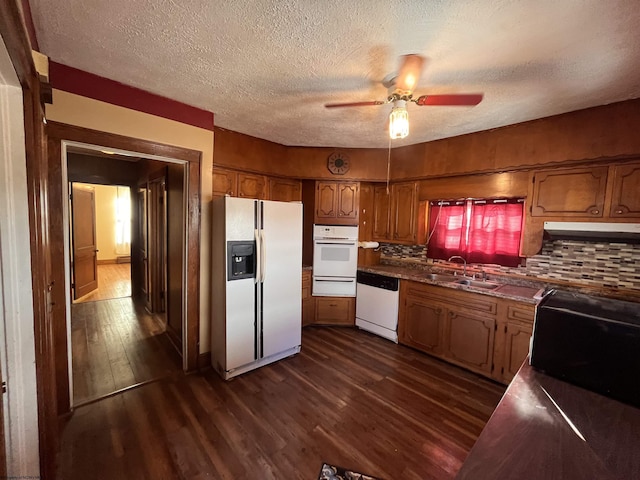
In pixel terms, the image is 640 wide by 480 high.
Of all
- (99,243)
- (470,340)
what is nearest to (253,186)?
(470,340)

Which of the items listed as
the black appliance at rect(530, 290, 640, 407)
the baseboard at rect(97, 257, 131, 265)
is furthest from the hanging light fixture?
the baseboard at rect(97, 257, 131, 265)

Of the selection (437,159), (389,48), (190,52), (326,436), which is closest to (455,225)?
(437,159)

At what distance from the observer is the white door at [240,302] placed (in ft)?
8.13

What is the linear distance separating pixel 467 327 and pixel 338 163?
2.49 metres

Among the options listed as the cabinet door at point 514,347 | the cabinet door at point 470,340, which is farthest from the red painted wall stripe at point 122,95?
the cabinet door at point 514,347

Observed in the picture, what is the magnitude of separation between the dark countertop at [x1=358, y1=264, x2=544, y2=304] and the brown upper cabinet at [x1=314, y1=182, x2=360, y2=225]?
781 mm

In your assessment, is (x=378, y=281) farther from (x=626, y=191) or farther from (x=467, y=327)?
(x=626, y=191)

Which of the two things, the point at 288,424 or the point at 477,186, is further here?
the point at 477,186

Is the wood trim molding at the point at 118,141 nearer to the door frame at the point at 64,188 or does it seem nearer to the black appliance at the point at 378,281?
the door frame at the point at 64,188

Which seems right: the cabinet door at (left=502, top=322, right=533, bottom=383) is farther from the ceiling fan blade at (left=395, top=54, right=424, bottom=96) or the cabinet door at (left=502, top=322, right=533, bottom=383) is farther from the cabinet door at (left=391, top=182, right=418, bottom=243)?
the ceiling fan blade at (left=395, top=54, right=424, bottom=96)

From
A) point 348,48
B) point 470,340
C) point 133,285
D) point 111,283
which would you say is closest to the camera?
point 348,48

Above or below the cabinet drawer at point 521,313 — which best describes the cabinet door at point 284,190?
above

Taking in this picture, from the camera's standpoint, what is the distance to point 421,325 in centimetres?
309

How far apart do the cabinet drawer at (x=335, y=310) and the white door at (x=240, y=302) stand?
1.31 m
